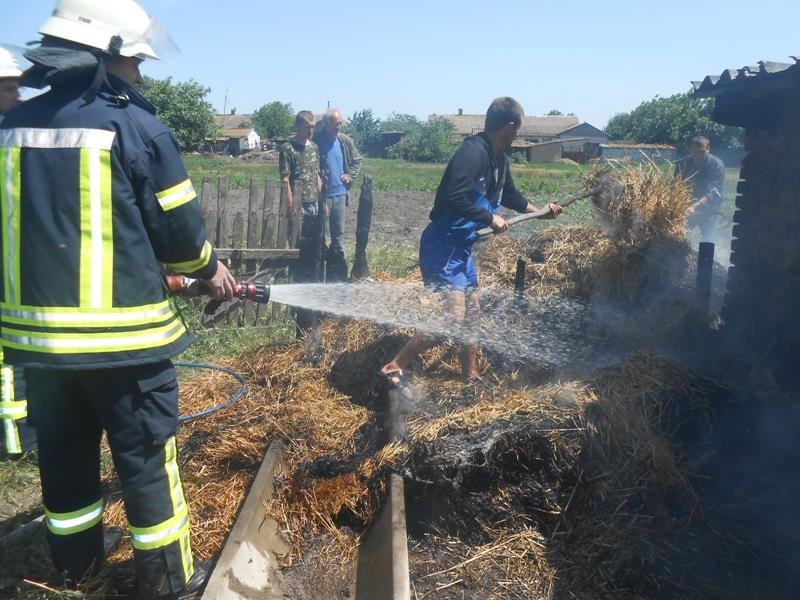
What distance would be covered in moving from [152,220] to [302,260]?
530 centimetres

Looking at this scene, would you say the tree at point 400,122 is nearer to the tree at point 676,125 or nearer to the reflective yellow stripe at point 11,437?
the tree at point 676,125

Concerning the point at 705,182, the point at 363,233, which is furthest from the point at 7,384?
the point at 705,182

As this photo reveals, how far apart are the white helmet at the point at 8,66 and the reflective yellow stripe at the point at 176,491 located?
276cm

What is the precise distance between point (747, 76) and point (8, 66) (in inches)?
198

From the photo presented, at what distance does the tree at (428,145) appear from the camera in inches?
2362

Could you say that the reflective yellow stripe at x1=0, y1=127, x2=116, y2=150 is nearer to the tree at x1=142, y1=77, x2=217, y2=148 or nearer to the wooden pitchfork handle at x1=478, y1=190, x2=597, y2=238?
the wooden pitchfork handle at x1=478, y1=190, x2=597, y2=238

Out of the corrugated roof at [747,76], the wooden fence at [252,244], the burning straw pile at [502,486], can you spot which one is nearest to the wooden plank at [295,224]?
the wooden fence at [252,244]

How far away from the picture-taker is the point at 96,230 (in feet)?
8.01

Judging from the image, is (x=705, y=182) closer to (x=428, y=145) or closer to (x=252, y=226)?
(x=252, y=226)

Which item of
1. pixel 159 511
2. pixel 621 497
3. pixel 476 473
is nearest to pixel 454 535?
pixel 476 473

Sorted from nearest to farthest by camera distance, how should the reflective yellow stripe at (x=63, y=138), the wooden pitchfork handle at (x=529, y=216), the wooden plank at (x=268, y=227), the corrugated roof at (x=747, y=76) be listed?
the reflective yellow stripe at (x=63, y=138) < the corrugated roof at (x=747, y=76) < the wooden pitchfork handle at (x=529, y=216) < the wooden plank at (x=268, y=227)

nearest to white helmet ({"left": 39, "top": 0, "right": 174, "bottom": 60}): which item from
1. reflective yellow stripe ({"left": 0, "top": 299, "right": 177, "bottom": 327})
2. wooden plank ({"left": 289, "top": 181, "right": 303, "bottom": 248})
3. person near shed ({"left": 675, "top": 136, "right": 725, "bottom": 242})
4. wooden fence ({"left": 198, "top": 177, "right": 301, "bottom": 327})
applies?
reflective yellow stripe ({"left": 0, "top": 299, "right": 177, "bottom": 327})

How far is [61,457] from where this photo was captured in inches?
111

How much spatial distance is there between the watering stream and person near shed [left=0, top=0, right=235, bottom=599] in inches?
86.7
